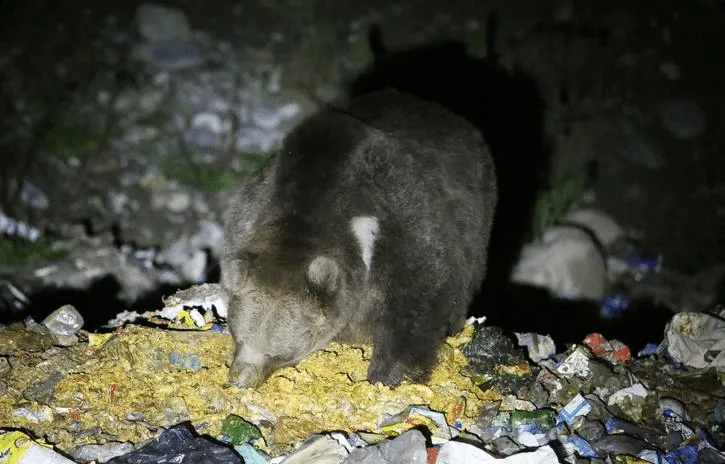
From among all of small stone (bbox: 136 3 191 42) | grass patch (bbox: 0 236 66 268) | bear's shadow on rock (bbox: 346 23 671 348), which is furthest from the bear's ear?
small stone (bbox: 136 3 191 42)

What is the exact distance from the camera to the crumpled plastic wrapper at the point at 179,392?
3.63 metres

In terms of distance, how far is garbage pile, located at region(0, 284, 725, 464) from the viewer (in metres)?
3.45

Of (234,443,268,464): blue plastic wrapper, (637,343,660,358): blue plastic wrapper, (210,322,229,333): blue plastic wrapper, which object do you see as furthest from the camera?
(637,343,660,358): blue plastic wrapper

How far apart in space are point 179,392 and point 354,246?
3.84 ft

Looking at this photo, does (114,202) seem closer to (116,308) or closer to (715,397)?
(116,308)

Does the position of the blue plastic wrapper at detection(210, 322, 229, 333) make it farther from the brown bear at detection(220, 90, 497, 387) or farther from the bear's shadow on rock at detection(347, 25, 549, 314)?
the bear's shadow on rock at detection(347, 25, 549, 314)

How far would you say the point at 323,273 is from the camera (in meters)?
3.56

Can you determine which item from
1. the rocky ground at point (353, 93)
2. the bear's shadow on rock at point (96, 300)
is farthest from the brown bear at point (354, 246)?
the rocky ground at point (353, 93)

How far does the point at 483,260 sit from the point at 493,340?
83 centimetres

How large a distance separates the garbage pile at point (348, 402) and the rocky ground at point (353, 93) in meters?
1.98

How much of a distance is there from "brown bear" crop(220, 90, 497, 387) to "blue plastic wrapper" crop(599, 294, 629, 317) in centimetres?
271

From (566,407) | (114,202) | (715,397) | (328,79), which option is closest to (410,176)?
(566,407)

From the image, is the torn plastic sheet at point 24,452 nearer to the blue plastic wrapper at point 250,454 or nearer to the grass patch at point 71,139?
the blue plastic wrapper at point 250,454

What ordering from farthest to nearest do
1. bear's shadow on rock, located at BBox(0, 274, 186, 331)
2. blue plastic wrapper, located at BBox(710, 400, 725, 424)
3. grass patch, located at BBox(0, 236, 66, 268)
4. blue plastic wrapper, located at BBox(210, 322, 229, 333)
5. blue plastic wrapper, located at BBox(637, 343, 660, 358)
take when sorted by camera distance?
grass patch, located at BBox(0, 236, 66, 268) → bear's shadow on rock, located at BBox(0, 274, 186, 331) → blue plastic wrapper, located at BBox(637, 343, 660, 358) → blue plastic wrapper, located at BBox(210, 322, 229, 333) → blue plastic wrapper, located at BBox(710, 400, 725, 424)
